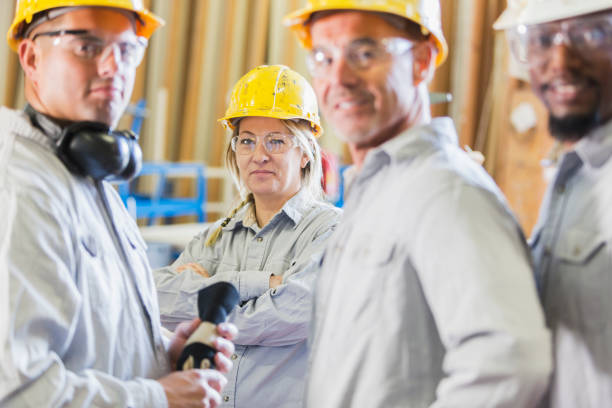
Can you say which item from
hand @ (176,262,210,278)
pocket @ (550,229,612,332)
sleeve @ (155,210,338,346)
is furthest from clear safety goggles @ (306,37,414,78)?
hand @ (176,262,210,278)

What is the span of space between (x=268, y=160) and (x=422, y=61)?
108 cm

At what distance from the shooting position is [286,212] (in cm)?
242

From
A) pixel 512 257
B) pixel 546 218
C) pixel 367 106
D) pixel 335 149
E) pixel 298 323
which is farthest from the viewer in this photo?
pixel 335 149

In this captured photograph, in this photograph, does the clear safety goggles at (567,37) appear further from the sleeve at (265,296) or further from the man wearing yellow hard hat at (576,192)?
the sleeve at (265,296)

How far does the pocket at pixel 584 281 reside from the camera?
1062 millimetres

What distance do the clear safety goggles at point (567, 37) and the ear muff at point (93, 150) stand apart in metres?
1.00

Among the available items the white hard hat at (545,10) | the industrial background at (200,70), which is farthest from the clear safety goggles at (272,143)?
the industrial background at (200,70)

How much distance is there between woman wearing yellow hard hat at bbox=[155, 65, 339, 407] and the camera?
7.13 ft

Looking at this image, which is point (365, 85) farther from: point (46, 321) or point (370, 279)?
point (46, 321)

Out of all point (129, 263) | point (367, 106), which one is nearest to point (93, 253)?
point (129, 263)

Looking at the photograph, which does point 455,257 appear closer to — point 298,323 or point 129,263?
point 129,263

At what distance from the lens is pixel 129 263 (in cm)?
157

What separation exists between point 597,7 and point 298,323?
1417mm

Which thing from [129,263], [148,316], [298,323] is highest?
[129,263]
